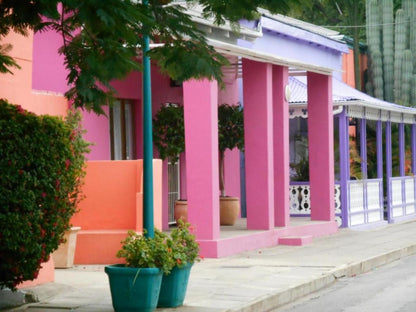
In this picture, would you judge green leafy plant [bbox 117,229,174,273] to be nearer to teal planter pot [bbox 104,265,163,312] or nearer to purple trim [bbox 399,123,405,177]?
teal planter pot [bbox 104,265,163,312]

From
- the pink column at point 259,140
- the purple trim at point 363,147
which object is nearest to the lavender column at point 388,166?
the purple trim at point 363,147

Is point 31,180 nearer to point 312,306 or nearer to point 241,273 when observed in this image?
point 312,306

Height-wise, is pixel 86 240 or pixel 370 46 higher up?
pixel 370 46

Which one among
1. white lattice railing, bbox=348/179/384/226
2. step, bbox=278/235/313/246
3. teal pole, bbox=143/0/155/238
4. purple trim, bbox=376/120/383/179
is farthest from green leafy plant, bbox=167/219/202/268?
purple trim, bbox=376/120/383/179

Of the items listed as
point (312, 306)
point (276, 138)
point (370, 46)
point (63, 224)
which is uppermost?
point (370, 46)

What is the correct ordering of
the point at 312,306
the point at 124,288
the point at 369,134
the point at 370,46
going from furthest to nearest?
the point at 370,46 → the point at 369,134 → the point at 312,306 → the point at 124,288

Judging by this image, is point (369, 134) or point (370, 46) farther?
point (370, 46)

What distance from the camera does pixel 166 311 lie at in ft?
36.7

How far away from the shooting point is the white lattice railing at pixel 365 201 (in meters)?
24.2

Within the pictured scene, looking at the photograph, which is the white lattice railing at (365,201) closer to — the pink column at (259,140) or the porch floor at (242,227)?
the porch floor at (242,227)

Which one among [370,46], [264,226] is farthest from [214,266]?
[370,46]

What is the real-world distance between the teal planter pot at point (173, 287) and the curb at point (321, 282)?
0.60m

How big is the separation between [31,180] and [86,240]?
6.14 m

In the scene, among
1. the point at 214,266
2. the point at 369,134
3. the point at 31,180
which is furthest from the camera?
the point at 369,134
